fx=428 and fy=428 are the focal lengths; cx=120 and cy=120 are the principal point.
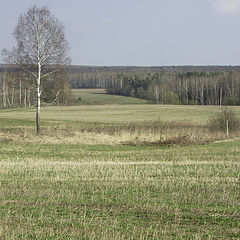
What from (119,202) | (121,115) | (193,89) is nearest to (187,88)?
(193,89)

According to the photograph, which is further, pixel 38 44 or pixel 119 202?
pixel 38 44

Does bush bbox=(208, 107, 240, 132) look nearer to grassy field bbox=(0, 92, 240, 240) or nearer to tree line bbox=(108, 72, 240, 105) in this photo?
grassy field bbox=(0, 92, 240, 240)

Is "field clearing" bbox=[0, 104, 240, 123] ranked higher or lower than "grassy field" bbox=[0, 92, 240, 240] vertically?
lower

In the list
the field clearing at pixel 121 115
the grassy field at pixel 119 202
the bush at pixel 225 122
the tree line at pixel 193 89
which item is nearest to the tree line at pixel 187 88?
the tree line at pixel 193 89

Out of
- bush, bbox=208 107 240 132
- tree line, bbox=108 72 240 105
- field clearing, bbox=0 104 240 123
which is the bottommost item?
field clearing, bbox=0 104 240 123

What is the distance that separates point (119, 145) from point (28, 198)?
1996cm

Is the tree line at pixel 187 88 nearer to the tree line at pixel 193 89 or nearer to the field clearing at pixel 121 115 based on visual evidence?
the tree line at pixel 193 89

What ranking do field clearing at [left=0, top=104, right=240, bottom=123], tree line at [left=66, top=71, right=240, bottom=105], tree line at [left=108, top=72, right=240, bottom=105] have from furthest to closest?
tree line at [left=66, top=71, right=240, bottom=105]
tree line at [left=108, top=72, right=240, bottom=105]
field clearing at [left=0, top=104, right=240, bottom=123]

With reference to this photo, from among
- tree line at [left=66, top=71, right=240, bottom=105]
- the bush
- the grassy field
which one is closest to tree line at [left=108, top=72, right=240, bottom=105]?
tree line at [left=66, top=71, right=240, bottom=105]

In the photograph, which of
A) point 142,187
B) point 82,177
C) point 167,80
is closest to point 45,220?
point 142,187

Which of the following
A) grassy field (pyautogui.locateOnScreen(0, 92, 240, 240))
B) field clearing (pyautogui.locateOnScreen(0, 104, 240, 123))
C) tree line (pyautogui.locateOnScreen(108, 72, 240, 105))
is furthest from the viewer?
tree line (pyautogui.locateOnScreen(108, 72, 240, 105))

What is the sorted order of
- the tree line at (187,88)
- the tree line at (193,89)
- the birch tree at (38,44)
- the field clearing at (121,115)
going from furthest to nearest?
the tree line at (187,88)
the tree line at (193,89)
the field clearing at (121,115)
the birch tree at (38,44)

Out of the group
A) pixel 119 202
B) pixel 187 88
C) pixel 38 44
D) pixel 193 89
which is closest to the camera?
pixel 119 202

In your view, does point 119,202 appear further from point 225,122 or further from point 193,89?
point 193,89
